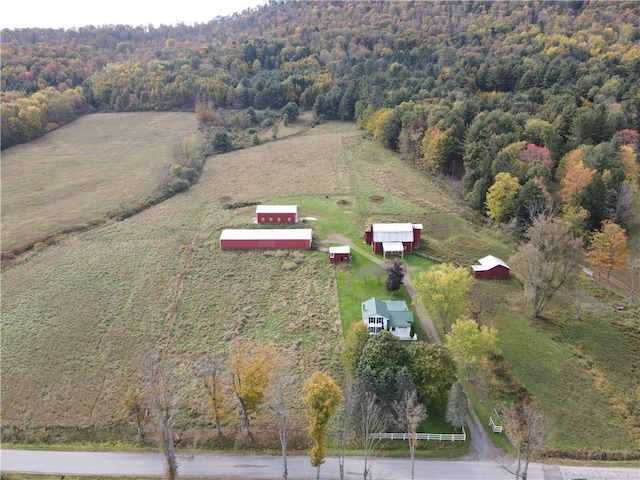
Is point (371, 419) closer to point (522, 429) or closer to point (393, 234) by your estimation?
point (522, 429)

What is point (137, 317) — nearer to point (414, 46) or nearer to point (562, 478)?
point (562, 478)

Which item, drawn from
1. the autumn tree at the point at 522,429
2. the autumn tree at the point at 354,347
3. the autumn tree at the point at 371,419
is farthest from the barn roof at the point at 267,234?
the autumn tree at the point at 522,429

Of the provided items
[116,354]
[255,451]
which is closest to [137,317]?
[116,354]

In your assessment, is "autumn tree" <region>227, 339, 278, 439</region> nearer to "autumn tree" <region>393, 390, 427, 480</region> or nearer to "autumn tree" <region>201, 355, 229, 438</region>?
"autumn tree" <region>201, 355, 229, 438</region>

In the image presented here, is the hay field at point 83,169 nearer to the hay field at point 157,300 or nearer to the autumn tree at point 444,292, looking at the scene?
the hay field at point 157,300

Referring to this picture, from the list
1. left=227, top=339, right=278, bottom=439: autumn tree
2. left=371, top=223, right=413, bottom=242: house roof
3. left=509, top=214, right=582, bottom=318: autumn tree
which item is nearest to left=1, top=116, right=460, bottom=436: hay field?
left=227, top=339, right=278, bottom=439: autumn tree

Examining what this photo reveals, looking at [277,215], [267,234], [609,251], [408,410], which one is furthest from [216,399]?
[609,251]
